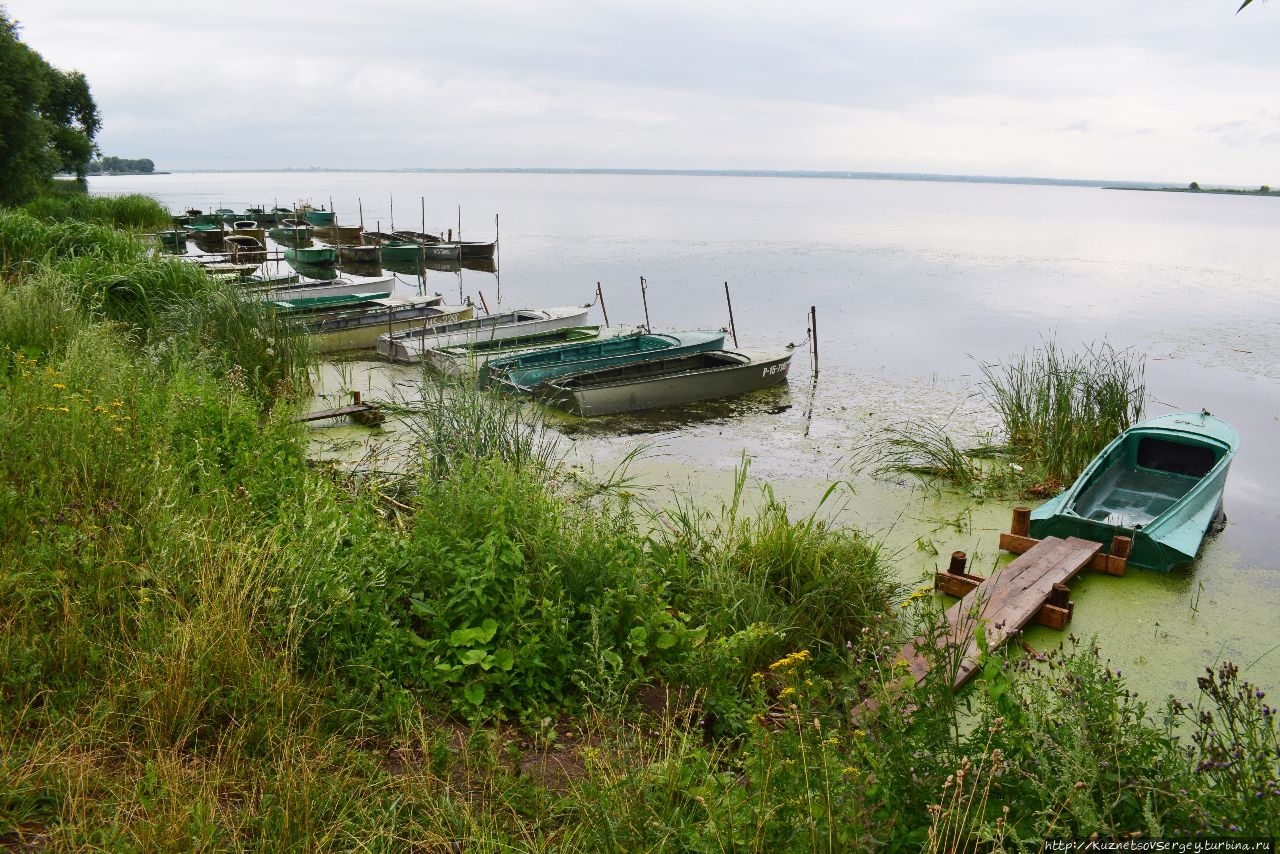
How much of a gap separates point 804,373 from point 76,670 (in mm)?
13732

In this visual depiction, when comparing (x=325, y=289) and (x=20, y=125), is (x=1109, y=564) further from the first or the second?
(x=20, y=125)

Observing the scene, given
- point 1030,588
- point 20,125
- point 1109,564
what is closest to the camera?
point 1030,588

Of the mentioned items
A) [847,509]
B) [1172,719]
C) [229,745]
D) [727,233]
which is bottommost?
[847,509]

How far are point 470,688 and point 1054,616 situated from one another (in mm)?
3990

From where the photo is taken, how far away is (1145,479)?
28.2 ft

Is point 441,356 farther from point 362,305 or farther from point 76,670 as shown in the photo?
point 76,670

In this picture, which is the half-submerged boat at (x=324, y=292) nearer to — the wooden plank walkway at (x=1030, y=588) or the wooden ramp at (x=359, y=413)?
the wooden ramp at (x=359, y=413)

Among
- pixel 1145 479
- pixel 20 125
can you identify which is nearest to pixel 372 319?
pixel 1145 479

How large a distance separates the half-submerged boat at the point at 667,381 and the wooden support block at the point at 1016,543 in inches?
223

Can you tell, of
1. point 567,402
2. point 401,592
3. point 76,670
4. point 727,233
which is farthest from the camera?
point 727,233

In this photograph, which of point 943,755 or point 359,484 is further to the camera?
point 359,484

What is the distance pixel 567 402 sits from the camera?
11.9 metres

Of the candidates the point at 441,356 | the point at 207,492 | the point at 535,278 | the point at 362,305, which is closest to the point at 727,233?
the point at 535,278

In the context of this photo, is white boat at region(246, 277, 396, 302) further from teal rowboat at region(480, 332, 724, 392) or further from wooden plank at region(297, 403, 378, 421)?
wooden plank at region(297, 403, 378, 421)
